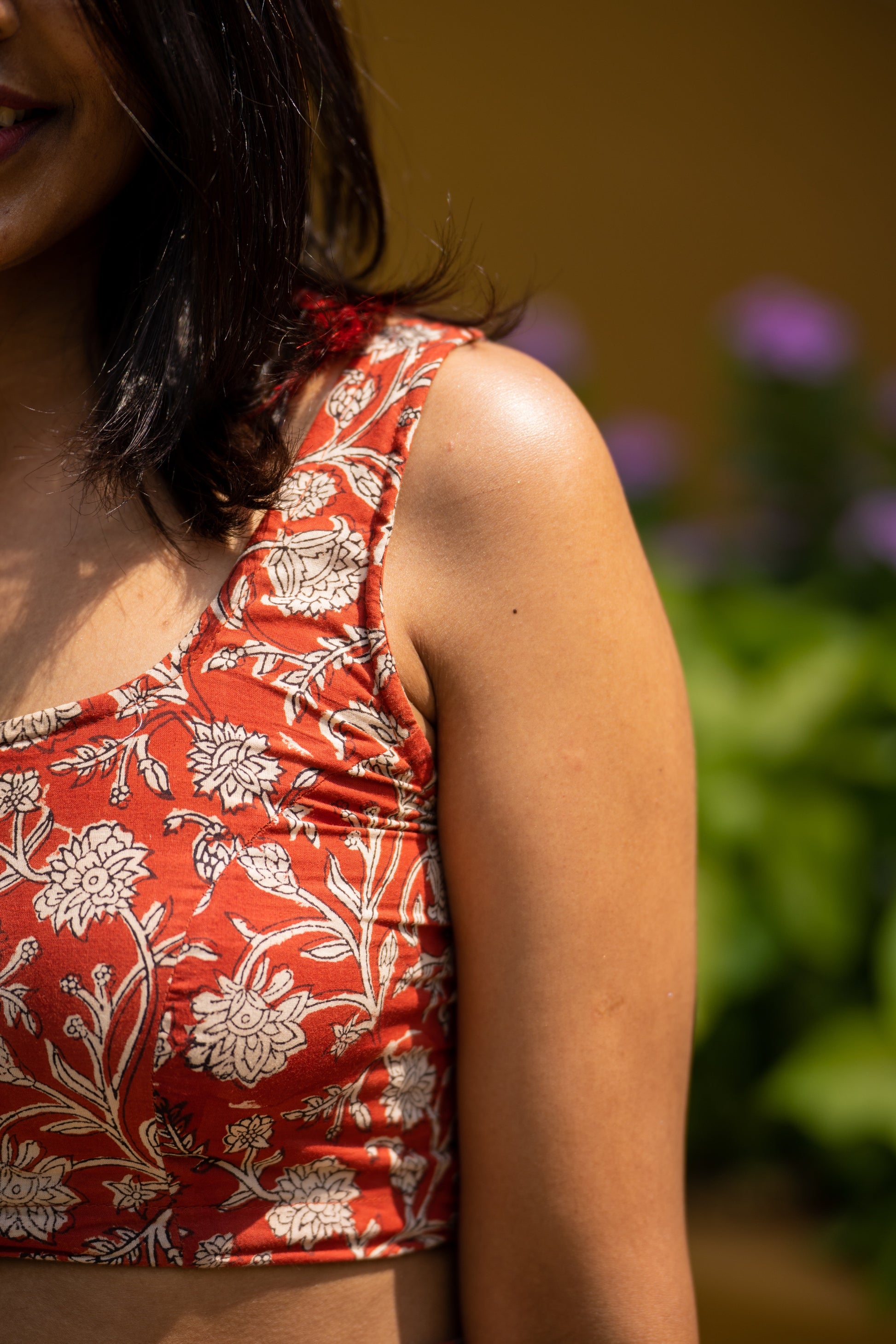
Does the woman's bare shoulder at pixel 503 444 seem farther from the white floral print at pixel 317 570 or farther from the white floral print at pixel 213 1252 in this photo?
the white floral print at pixel 213 1252

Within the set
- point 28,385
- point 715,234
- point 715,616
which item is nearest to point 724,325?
point 715,616

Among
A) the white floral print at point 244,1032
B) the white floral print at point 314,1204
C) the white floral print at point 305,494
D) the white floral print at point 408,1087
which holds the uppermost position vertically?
the white floral print at point 305,494

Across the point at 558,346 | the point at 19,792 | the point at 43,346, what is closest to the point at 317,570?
the point at 19,792

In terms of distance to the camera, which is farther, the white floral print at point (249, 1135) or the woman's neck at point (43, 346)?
the woman's neck at point (43, 346)

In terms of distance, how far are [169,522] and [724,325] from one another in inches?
102

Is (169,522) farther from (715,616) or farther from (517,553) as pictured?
(715,616)

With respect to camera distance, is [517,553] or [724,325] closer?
[517,553]

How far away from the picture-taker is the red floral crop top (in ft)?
3.28

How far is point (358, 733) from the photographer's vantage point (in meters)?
1.08

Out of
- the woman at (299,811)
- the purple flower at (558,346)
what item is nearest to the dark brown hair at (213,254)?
the woman at (299,811)

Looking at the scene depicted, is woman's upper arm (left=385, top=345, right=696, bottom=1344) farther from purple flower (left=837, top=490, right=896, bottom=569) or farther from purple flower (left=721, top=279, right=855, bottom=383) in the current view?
purple flower (left=721, top=279, right=855, bottom=383)

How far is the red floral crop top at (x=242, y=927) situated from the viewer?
1.00m

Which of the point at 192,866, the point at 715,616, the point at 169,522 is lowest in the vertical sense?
the point at 715,616

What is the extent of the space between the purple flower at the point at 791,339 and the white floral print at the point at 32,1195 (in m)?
2.72
